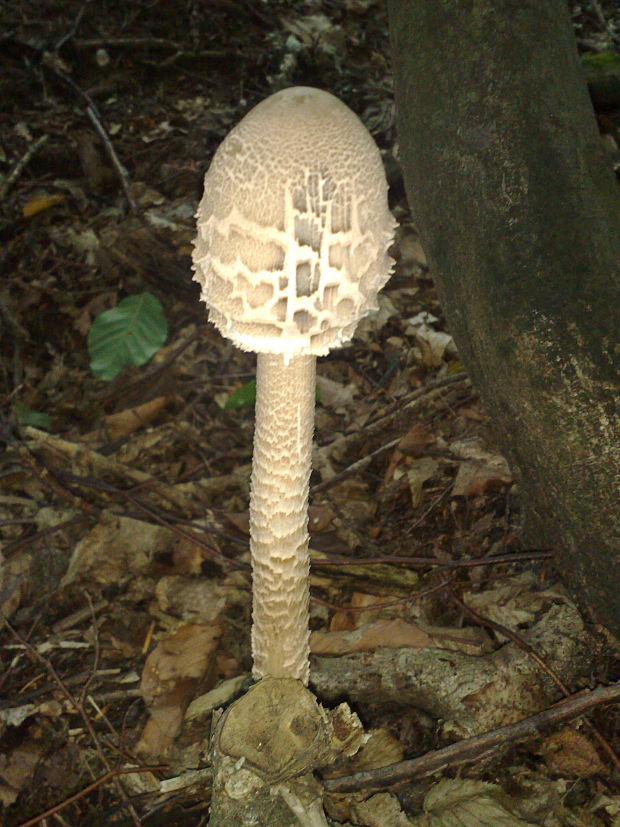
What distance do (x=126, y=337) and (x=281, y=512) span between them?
235cm

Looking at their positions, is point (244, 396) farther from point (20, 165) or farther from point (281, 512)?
point (20, 165)

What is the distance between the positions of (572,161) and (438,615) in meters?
2.06

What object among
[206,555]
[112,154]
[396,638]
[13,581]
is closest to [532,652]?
[396,638]

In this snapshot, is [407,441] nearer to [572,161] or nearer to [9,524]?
[572,161]

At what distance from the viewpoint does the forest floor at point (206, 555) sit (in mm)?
2662

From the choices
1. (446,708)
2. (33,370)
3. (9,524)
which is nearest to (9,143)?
(33,370)

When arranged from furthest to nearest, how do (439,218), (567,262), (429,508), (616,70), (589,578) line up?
(616,70)
(429,508)
(439,218)
(589,578)
(567,262)

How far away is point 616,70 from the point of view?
547 cm

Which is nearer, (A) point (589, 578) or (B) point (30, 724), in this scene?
(A) point (589, 578)

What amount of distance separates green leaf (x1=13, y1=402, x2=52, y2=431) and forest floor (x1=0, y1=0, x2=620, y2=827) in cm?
2

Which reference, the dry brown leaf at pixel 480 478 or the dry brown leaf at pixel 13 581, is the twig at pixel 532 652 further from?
the dry brown leaf at pixel 13 581

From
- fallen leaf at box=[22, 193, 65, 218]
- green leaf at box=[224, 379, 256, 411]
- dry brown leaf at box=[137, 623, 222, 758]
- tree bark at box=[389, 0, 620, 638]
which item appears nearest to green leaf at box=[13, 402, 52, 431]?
green leaf at box=[224, 379, 256, 411]

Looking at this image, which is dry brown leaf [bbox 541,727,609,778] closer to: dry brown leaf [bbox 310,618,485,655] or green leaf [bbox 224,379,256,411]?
dry brown leaf [bbox 310,618,485,655]

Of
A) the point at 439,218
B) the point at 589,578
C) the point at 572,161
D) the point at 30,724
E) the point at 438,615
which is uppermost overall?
the point at 572,161
